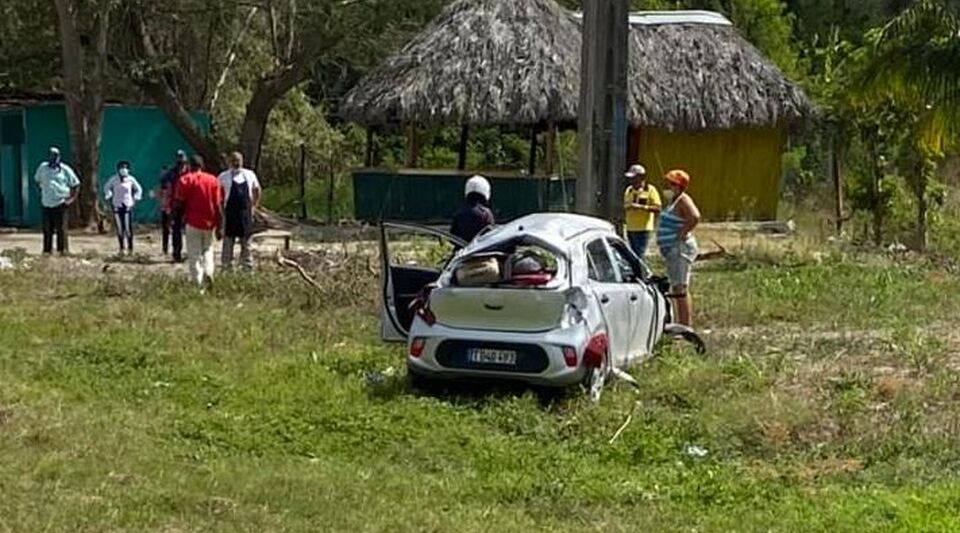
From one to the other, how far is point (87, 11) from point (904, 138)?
15301 mm

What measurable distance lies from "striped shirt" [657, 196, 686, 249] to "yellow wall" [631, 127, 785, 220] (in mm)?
17196

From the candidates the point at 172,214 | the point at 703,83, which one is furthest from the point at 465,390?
the point at 703,83

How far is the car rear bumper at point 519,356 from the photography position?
35.4 ft

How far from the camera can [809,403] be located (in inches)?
428

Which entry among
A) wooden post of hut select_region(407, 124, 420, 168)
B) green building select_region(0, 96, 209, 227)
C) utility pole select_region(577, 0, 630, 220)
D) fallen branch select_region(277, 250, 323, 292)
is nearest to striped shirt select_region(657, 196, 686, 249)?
utility pole select_region(577, 0, 630, 220)

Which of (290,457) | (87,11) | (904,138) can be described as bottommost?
(290,457)

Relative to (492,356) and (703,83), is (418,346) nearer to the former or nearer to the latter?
(492,356)

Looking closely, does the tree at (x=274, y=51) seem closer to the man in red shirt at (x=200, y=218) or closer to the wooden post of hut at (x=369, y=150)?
the wooden post of hut at (x=369, y=150)

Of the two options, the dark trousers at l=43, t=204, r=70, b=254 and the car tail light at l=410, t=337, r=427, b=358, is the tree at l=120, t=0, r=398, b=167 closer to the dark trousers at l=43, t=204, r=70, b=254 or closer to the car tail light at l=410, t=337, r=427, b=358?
the dark trousers at l=43, t=204, r=70, b=254

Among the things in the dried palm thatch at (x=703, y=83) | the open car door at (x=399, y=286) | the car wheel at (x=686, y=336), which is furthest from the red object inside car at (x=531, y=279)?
the dried palm thatch at (x=703, y=83)

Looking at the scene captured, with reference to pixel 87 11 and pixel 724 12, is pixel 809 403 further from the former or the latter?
pixel 724 12

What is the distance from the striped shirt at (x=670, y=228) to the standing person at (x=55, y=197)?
1095 centimetres

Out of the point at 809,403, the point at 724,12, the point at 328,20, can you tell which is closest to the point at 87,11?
the point at 328,20

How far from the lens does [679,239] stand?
1427 cm
